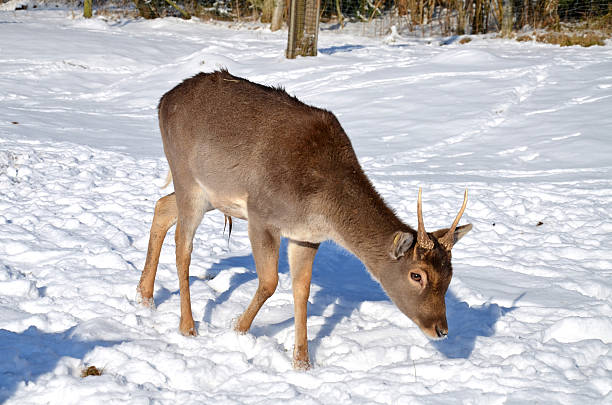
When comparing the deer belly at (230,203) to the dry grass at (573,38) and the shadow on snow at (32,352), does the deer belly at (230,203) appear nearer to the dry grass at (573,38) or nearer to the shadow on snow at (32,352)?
the shadow on snow at (32,352)

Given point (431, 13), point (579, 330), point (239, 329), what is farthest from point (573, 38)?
point (239, 329)

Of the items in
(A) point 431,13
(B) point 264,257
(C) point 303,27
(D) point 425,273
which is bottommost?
(B) point 264,257

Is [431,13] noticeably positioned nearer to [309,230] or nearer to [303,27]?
[303,27]

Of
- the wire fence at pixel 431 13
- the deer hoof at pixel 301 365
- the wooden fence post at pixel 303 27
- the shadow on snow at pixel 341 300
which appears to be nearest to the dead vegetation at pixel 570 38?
the wire fence at pixel 431 13

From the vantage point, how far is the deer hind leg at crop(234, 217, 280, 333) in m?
4.57

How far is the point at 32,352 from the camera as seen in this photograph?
4.21 metres

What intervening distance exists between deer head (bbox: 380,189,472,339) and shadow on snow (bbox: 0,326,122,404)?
1976 millimetres

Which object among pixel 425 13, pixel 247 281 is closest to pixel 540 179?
pixel 247 281

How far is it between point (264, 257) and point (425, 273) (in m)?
1.16

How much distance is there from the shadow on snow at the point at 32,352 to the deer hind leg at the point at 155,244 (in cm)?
76

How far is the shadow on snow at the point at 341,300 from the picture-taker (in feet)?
15.9

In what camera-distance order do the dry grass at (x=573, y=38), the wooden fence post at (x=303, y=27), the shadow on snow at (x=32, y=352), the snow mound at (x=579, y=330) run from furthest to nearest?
the dry grass at (x=573, y=38) < the wooden fence post at (x=303, y=27) < the snow mound at (x=579, y=330) < the shadow on snow at (x=32, y=352)

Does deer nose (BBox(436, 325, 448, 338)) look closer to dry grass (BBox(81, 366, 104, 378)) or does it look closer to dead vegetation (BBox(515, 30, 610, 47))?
dry grass (BBox(81, 366, 104, 378))

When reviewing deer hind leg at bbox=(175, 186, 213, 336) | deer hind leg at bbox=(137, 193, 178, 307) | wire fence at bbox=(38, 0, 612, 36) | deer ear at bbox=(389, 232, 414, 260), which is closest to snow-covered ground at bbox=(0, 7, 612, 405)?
deer hind leg at bbox=(137, 193, 178, 307)
